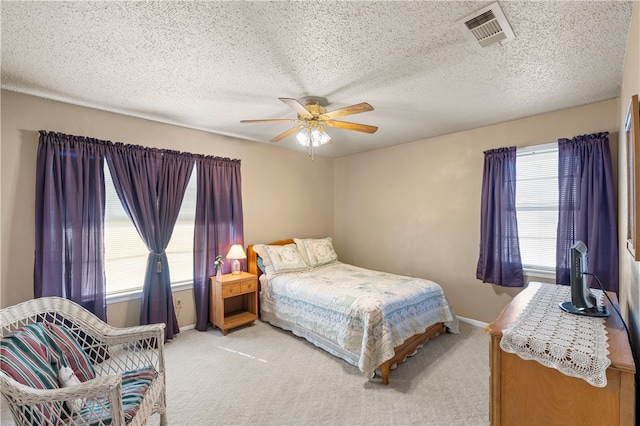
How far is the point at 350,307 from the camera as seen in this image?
8.73 ft

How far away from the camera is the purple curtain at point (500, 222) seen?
10.7ft

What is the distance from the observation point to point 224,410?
209cm

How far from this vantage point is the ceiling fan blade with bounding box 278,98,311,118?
209 centimetres

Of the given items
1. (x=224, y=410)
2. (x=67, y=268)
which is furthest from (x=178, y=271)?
(x=224, y=410)

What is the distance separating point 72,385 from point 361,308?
2000 mm

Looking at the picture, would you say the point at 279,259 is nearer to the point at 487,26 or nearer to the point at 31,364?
the point at 31,364

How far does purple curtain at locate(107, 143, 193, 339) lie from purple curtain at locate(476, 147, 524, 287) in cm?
372

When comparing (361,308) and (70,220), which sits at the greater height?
(70,220)

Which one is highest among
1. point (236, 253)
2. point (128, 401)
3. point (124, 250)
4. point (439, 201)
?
point (439, 201)

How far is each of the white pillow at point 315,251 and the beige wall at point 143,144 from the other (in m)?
0.45

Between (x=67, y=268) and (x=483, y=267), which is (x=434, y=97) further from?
(x=67, y=268)

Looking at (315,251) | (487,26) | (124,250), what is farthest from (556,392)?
(124,250)

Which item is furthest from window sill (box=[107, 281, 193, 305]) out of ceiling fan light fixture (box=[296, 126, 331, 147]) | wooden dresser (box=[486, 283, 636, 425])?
wooden dresser (box=[486, 283, 636, 425])

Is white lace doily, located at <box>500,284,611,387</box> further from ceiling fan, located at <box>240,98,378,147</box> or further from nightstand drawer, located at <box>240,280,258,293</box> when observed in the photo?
nightstand drawer, located at <box>240,280,258,293</box>
